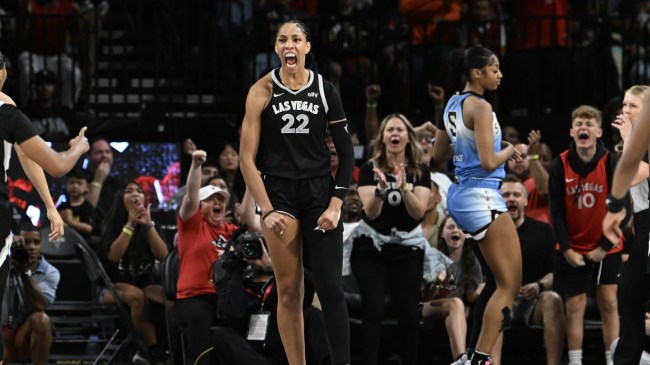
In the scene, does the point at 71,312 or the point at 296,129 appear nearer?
the point at 296,129

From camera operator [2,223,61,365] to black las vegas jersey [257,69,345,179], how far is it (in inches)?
130

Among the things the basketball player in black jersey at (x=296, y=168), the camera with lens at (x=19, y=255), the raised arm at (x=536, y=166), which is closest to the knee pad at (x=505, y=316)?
the basketball player in black jersey at (x=296, y=168)

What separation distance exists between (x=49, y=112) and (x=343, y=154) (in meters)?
5.57

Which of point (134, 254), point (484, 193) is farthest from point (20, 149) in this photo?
point (134, 254)

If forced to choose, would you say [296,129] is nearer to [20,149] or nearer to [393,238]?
[20,149]

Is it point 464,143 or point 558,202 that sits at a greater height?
point 464,143

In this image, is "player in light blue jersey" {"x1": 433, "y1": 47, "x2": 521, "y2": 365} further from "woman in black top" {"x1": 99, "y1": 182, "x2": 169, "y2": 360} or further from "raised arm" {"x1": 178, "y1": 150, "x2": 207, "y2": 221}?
"woman in black top" {"x1": 99, "y1": 182, "x2": 169, "y2": 360}

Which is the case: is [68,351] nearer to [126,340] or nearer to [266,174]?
[126,340]

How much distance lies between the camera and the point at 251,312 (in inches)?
343

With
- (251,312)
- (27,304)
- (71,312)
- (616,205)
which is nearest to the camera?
(616,205)

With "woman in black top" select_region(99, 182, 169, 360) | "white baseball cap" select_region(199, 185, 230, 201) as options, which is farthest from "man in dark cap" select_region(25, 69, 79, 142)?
"white baseball cap" select_region(199, 185, 230, 201)

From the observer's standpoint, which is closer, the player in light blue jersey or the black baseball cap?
the player in light blue jersey

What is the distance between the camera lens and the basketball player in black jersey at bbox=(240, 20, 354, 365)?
22.4ft

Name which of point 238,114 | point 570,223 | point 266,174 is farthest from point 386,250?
point 238,114
